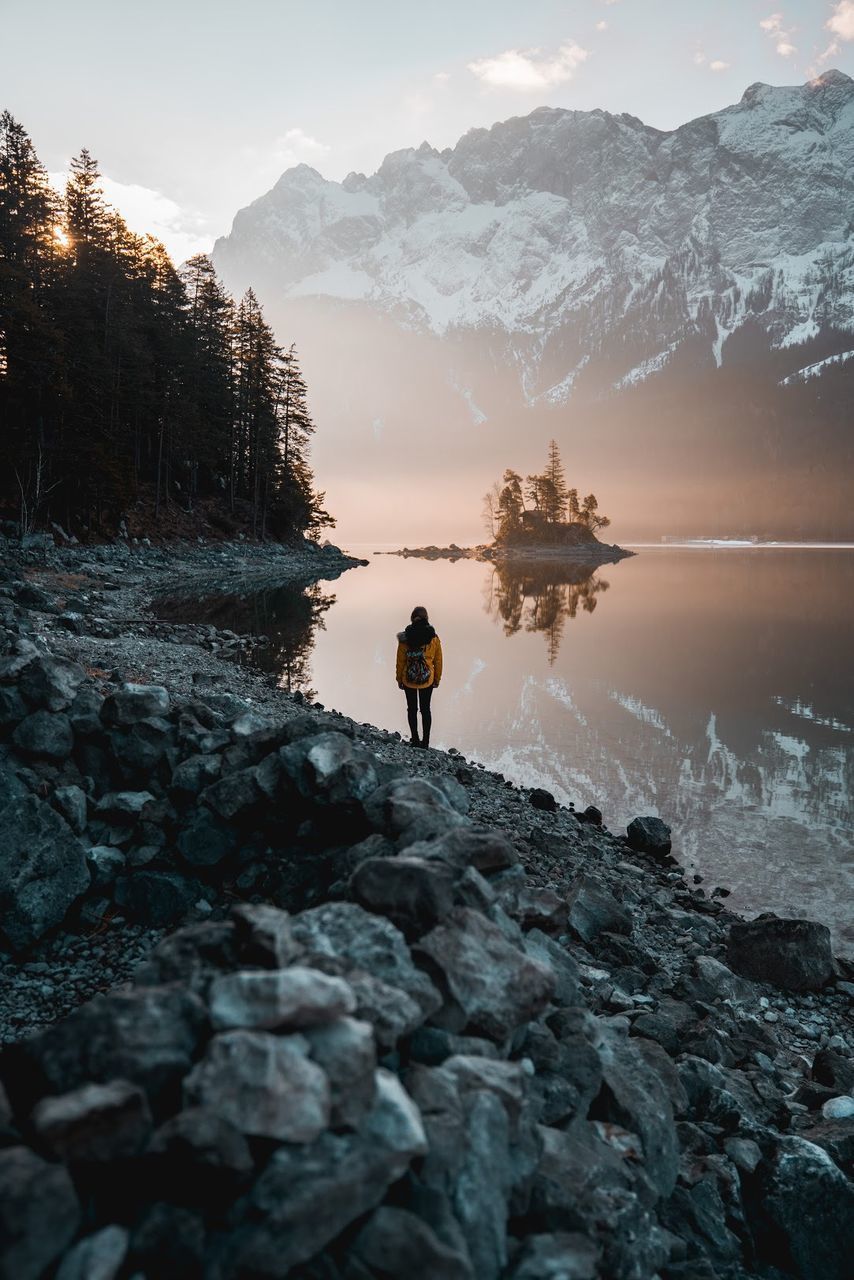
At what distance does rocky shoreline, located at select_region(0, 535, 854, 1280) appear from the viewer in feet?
8.11

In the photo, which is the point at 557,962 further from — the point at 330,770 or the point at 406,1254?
the point at 406,1254

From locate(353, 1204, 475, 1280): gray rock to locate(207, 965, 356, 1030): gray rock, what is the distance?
2.42 feet

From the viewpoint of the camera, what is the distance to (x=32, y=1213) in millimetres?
Result: 2268

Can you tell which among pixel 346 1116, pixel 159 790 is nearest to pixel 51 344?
pixel 159 790

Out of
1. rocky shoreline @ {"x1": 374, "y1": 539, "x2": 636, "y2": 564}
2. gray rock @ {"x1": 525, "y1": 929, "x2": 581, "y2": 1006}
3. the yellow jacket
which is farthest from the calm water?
rocky shoreline @ {"x1": 374, "y1": 539, "x2": 636, "y2": 564}

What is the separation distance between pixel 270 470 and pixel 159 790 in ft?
219

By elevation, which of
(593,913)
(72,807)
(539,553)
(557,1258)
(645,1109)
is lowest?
(593,913)

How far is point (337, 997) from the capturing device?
9.30ft

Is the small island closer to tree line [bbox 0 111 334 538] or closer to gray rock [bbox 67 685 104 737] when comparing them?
tree line [bbox 0 111 334 538]

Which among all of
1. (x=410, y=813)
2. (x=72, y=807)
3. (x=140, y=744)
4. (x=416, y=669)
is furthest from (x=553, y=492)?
(x=410, y=813)

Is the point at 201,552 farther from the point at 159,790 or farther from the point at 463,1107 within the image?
the point at 463,1107

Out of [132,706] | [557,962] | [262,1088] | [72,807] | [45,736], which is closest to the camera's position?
[262,1088]

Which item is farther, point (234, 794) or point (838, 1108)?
point (234, 794)

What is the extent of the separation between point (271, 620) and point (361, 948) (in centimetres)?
2911
